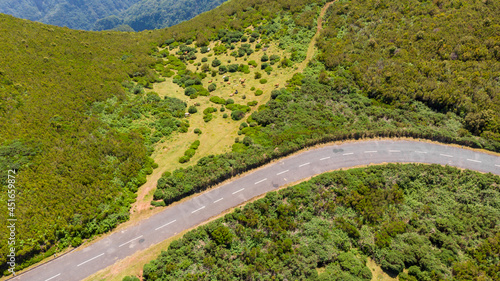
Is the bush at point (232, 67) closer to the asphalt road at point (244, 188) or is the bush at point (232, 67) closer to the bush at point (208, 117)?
the bush at point (208, 117)

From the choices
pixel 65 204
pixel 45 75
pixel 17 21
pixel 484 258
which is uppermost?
pixel 17 21

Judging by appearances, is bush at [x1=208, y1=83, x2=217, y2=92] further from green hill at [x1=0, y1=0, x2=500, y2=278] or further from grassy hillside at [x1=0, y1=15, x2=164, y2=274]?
grassy hillside at [x1=0, y1=15, x2=164, y2=274]

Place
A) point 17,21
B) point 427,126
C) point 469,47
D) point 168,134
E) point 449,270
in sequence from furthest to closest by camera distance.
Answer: point 17,21, point 469,47, point 168,134, point 427,126, point 449,270

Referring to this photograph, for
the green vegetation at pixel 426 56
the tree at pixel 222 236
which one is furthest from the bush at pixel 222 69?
the tree at pixel 222 236

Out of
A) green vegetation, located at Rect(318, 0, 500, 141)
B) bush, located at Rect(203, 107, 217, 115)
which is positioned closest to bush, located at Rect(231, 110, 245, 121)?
bush, located at Rect(203, 107, 217, 115)

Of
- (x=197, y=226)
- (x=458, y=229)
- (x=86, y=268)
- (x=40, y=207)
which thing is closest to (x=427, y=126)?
(x=458, y=229)

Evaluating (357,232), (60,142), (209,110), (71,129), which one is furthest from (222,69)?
(357,232)

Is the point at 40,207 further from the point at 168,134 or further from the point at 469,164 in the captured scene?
the point at 469,164
